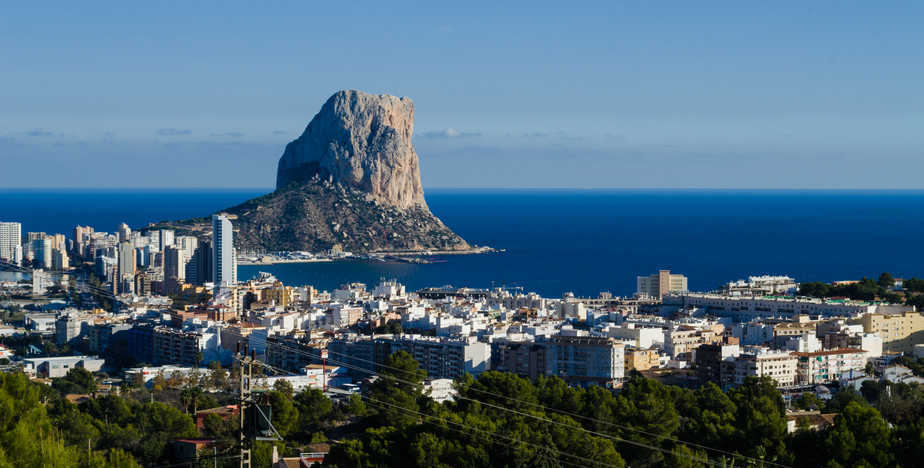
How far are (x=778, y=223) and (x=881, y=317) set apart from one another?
52.6m

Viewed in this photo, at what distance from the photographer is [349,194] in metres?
60.0

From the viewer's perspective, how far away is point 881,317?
22.2 metres

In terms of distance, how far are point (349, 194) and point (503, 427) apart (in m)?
49.3

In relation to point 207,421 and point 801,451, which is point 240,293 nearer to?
point 207,421

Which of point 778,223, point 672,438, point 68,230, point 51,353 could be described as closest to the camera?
point 672,438

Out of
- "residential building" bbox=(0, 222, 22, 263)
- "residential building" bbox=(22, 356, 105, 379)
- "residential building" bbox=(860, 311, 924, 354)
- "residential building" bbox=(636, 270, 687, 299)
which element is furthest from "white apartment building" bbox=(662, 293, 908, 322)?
"residential building" bbox=(0, 222, 22, 263)

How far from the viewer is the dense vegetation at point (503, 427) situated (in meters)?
10.4

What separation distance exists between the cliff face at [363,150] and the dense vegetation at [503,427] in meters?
A: 44.6

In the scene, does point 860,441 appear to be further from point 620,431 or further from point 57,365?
point 57,365

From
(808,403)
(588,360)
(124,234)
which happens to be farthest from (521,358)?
(124,234)

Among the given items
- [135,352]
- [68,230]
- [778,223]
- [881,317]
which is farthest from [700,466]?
[778,223]

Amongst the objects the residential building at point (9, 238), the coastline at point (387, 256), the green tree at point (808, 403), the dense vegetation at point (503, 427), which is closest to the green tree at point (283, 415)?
the dense vegetation at point (503, 427)

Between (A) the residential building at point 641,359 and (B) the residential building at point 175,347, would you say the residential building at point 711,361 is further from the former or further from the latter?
(B) the residential building at point 175,347

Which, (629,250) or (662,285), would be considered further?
(629,250)
